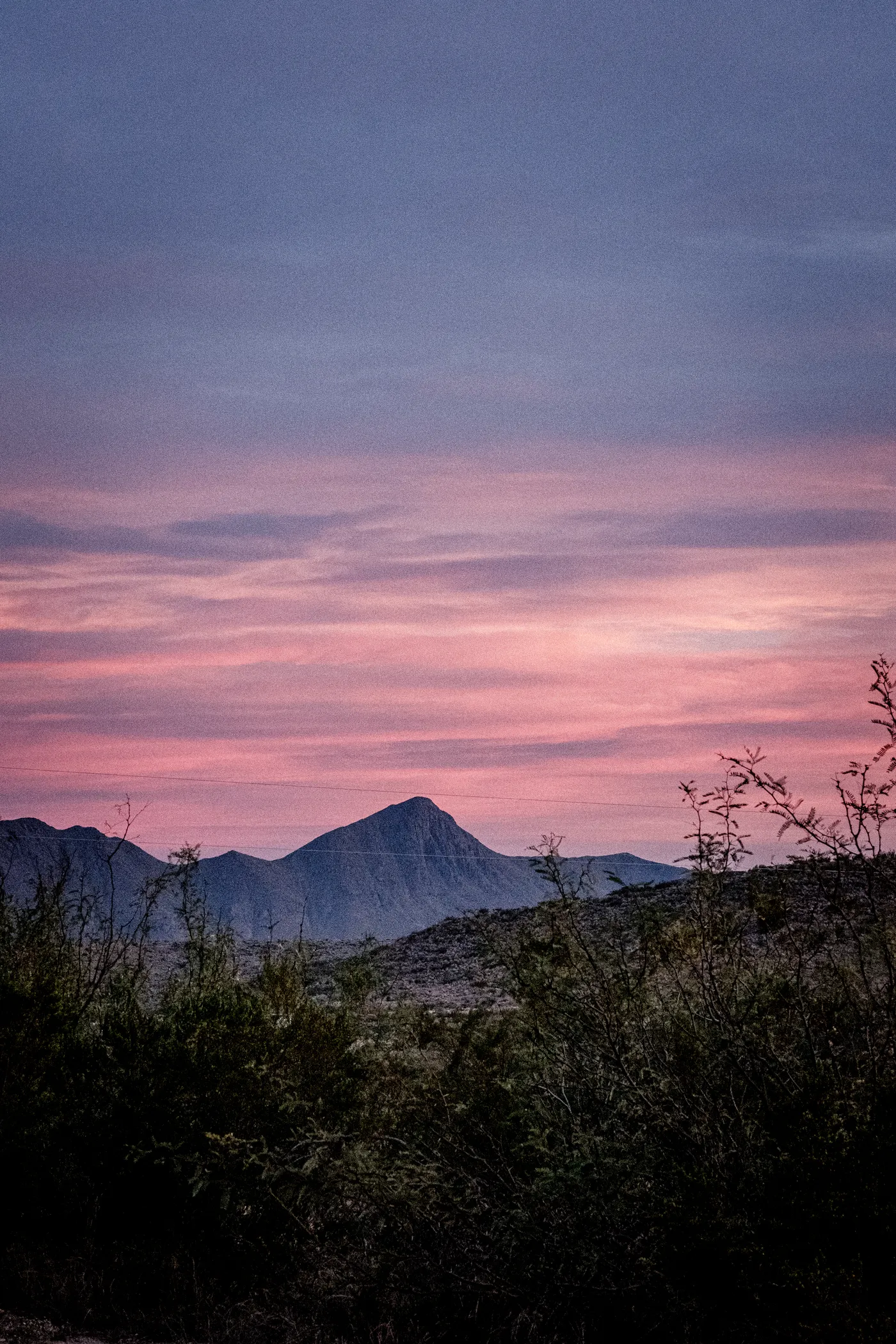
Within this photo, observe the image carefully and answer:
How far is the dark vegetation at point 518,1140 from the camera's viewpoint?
230 inches

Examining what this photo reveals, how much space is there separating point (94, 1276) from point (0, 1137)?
1.45 metres

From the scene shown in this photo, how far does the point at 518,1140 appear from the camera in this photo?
795 centimetres

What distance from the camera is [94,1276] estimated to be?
26.9 feet

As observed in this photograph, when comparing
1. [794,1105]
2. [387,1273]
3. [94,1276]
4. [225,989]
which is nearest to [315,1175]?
[387,1273]

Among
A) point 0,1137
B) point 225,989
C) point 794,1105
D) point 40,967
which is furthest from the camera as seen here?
point 40,967

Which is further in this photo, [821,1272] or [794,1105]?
[794,1105]

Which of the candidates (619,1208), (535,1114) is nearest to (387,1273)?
(535,1114)

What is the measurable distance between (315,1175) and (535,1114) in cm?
167

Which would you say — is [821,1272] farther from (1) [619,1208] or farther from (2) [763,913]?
(2) [763,913]

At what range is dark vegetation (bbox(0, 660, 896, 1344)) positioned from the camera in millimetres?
5844

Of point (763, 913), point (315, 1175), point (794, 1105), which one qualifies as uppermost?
point (763, 913)

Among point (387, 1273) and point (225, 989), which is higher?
point (225, 989)

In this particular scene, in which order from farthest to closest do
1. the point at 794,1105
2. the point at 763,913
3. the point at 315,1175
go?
the point at 315,1175 → the point at 763,913 → the point at 794,1105

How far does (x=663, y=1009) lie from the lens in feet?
24.0
